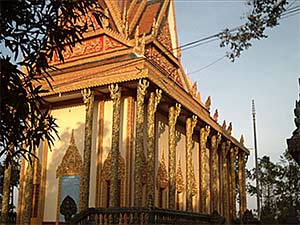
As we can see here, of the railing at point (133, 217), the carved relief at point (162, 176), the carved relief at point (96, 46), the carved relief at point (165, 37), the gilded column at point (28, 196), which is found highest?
the carved relief at point (165, 37)

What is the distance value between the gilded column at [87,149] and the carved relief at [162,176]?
3.33 meters

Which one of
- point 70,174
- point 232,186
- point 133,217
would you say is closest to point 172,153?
point 70,174

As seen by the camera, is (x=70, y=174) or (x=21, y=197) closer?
(x=70, y=174)

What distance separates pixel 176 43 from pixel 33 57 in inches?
664

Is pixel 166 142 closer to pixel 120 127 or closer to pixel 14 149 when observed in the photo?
→ pixel 120 127

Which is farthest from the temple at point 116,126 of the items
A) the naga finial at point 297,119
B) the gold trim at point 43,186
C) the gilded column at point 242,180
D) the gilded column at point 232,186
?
the naga finial at point 297,119

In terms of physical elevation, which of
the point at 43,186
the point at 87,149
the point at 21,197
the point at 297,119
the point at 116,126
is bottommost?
the point at 21,197

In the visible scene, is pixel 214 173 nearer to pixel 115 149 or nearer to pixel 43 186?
pixel 115 149

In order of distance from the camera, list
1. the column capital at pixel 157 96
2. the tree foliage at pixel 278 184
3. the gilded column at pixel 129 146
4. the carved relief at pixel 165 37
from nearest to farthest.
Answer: the gilded column at pixel 129 146 < the column capital at pixel 157 96 < the carved relief at pixel 165 37 < the tree foliage at pixel 278 184

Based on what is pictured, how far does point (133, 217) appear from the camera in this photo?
9125mm

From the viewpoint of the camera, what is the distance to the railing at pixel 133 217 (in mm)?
8891

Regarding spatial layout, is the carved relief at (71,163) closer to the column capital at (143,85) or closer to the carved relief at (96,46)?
the carved relief at (96,46)

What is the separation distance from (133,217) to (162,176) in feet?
25.6

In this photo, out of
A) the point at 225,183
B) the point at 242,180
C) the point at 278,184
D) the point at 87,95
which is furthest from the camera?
the point at 278,184
